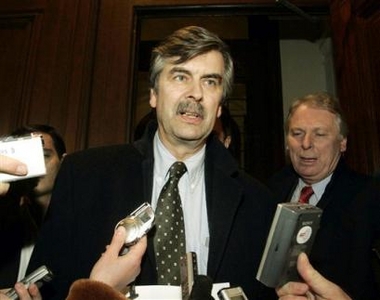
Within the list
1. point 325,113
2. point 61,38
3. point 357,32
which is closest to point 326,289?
point 325,113

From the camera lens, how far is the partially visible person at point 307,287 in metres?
0.66

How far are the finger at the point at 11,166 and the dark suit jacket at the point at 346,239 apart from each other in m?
1.06

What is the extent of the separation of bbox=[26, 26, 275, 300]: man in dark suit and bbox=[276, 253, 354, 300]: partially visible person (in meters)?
0.29

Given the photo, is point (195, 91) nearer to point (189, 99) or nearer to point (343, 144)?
point (189, 99)

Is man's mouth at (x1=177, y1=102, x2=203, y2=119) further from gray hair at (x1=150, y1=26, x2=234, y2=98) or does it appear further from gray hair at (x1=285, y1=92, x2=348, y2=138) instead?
gray hair at (x1=285, y1=92, x2=348, y2=138)

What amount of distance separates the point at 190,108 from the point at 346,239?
2.55 ft

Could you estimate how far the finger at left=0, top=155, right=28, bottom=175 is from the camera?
51 cm

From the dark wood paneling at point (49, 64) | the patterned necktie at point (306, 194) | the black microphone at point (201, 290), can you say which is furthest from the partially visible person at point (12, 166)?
the patterned necktie at point (306, 194)

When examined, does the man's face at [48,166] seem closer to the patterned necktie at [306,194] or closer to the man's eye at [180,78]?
the man's eye at [180,78]

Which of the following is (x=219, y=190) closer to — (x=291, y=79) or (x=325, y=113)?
(x=325, y=113)

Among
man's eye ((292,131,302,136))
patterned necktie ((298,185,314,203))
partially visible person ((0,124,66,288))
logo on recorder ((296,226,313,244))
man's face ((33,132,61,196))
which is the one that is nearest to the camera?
logo on recorder ((296,226,313,244))

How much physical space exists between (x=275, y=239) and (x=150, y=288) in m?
0.23

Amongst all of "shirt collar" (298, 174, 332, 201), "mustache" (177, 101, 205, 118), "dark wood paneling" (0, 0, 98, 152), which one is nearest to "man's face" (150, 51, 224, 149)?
"mustache" (177, 101, 205, 118)

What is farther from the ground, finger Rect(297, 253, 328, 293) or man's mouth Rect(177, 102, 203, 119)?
man's mouth Rect(177, 102, 203, 119)
